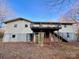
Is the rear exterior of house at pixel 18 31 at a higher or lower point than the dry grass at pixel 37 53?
higher

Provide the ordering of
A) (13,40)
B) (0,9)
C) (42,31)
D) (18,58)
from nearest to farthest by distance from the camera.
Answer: (18,58) < (42,31) < (13,40) < (0,9)

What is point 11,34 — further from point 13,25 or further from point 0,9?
point 0,9

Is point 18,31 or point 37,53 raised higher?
point 18,31

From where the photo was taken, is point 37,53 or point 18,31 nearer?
point 37,53

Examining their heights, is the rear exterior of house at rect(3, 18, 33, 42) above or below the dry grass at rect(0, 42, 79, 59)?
Result: above

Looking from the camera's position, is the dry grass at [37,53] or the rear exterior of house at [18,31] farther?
the rear exterior of house at [18,31]

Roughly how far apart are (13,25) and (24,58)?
23351mm

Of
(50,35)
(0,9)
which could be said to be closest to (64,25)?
(50,35)

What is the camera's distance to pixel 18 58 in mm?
9367

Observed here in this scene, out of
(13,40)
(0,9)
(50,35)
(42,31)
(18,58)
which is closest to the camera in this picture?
(18,58)

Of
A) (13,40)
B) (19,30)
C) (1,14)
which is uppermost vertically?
(1,14)

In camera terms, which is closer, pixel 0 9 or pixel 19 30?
pixel 19 30

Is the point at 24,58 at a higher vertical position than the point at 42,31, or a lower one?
lower

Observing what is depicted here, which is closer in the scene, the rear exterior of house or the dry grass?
the dry grass
